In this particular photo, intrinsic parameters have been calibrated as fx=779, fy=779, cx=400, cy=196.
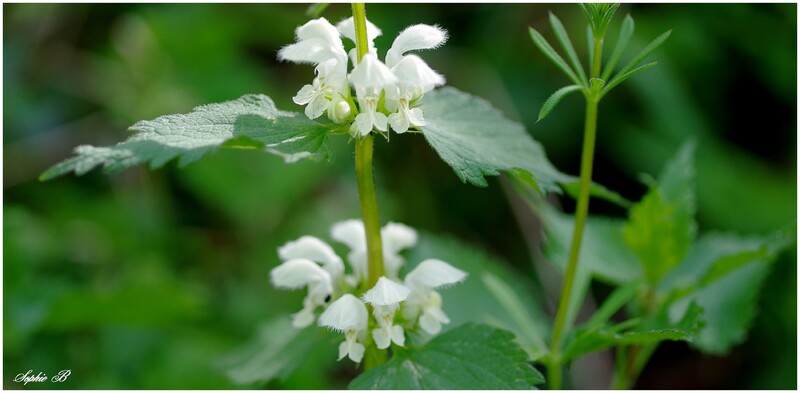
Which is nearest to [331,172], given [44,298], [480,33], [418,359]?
[480,33]

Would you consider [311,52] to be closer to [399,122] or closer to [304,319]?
[399,122]

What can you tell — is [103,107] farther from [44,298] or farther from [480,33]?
[480,33]

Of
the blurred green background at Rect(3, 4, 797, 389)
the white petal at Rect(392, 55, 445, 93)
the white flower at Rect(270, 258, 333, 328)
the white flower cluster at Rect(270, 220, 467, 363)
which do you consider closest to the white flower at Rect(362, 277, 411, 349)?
the white flower cluster at Rect(270, 220, 467, 363)

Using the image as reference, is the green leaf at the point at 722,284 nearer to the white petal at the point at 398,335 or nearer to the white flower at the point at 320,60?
the white petal at the point at 398,335

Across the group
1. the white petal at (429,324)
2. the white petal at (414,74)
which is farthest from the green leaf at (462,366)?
the white petal at (414,74)

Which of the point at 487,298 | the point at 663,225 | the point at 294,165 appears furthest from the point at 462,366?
the point at 294,165

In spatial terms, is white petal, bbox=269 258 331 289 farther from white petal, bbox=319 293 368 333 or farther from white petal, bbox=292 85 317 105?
white petal, bbox=292 85 317 105
